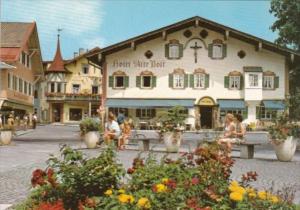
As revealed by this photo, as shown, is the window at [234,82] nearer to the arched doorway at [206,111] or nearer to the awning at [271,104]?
the arched doorway at [206,111]

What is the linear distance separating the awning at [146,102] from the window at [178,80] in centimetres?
121

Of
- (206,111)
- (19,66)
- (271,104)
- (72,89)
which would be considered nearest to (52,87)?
(72,89)

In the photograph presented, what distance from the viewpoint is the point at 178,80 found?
48.2 meters

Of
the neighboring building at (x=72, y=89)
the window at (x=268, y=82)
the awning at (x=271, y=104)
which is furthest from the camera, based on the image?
the neighboring building at (x=72, y=89)

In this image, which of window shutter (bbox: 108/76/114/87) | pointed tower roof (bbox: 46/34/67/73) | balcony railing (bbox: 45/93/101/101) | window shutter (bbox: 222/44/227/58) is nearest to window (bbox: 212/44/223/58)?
window shutter (bbox: 222/44/227/58)

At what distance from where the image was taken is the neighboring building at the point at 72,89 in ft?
259

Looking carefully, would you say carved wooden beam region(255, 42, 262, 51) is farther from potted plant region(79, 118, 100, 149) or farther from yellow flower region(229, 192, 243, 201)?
yellow flower region(229, 192, 243, 201)

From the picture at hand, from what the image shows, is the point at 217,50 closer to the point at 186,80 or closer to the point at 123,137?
the point at 186,80

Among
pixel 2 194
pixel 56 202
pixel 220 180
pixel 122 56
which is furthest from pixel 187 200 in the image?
pixel 122 56

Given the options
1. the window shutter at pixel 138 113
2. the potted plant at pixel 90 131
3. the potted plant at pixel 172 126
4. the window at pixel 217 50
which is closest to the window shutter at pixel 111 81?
the window shutter at pixel 138 113

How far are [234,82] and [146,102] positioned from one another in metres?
7.28

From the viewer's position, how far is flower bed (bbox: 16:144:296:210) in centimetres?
499

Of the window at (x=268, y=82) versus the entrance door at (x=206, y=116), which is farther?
the entrance door at (x=206, y=116)

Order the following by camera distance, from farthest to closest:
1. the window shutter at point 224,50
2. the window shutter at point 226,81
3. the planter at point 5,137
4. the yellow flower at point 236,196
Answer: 1. the window shutter at point 226,81
2. the window shutter at point 224,50
3. the planter at point 5,137
4. the yellow flower at point 236,196
